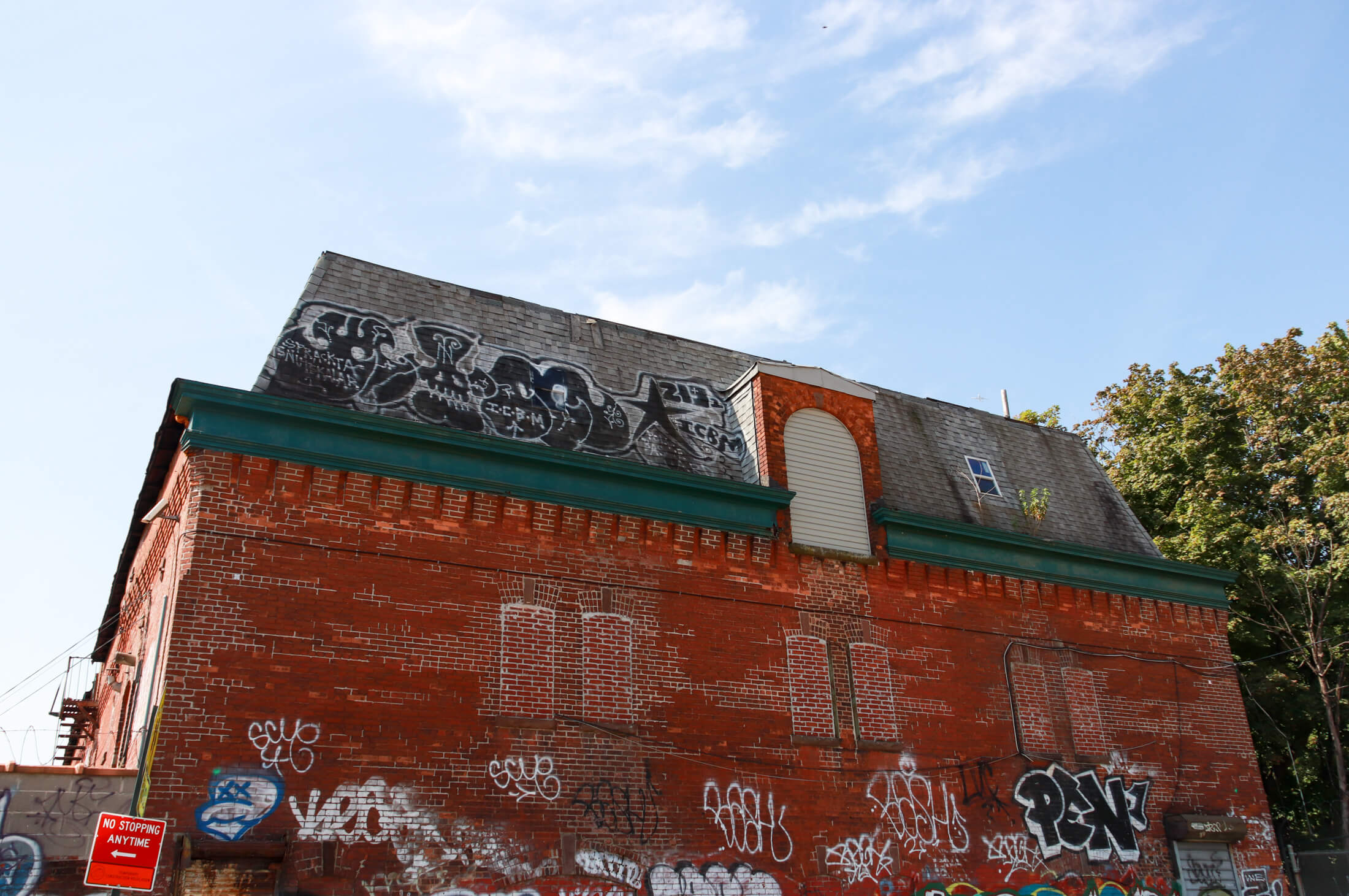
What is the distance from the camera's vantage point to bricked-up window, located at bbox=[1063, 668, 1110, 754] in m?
17.3

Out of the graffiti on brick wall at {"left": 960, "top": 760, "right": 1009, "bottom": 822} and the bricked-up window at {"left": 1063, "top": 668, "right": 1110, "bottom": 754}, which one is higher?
the bricked-up window at {"left": 1063, "top": 668, "right": 1110, "bottom": 754}

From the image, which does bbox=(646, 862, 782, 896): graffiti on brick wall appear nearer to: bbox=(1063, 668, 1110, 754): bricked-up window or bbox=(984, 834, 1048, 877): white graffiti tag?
bbox=(984, 834, 1048, 877): white graffiti tag

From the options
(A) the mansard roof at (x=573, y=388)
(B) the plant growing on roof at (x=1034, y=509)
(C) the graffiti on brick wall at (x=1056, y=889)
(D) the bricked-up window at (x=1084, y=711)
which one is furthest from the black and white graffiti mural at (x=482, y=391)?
(D) the bricked-up window at (x=1084, y=711)

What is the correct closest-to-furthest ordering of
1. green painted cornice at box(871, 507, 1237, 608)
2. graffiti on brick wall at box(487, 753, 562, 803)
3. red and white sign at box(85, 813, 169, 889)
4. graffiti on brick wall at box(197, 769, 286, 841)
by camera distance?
red and white sign at box(85, 813, 169, 889) → graffiti on brick wall at box(197, 769, 286, 841) → graffiti on brick wall at box(487, 753, 562, 803) → green painted cornice at box(871, 507, 1237, 608)

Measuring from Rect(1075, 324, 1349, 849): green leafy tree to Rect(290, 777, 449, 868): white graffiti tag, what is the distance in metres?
17.8

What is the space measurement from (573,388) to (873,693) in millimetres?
6517

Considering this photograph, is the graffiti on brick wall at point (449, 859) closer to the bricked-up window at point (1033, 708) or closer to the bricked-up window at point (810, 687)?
the bricked-up window at point (810, 687)

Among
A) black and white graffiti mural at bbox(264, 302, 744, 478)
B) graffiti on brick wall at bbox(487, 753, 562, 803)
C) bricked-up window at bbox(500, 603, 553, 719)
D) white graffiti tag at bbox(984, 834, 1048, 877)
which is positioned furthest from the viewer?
white graffiti tag at bbox(984, 834, 1048, 877)

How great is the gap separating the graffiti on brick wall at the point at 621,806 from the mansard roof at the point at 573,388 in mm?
4698

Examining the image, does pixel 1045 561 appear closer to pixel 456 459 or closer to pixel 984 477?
pixel 984 477

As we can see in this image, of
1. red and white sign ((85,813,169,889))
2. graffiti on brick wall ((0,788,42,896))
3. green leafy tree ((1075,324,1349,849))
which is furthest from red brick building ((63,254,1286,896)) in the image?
green leafy tree ((1075,324,1349,849))

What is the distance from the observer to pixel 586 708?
1327 cm

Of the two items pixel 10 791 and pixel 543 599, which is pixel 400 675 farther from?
pixel 10 791

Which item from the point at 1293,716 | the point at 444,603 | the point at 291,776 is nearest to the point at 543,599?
the point at 444,603
